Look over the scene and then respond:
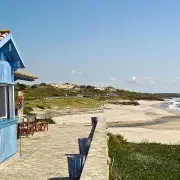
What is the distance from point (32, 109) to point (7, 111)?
84.5ft

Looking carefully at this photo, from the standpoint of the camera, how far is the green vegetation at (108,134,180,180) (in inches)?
396

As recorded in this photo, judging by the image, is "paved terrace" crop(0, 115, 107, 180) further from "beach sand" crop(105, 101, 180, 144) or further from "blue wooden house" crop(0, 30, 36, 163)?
"beach sand" crop(105, 101, 180, 144)

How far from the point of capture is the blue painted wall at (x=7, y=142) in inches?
350

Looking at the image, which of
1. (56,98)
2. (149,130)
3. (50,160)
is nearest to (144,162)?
(50,160)

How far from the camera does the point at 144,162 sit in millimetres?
12023

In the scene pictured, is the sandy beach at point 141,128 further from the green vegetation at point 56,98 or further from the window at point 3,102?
the window at point 3,102

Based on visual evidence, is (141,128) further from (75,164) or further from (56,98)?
(56,98)

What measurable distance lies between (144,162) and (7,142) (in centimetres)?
474

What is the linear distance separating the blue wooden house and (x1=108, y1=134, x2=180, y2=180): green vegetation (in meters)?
2.64

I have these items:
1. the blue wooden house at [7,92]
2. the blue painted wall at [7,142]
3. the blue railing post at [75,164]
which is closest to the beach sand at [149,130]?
the blue painted wall at [7,142]

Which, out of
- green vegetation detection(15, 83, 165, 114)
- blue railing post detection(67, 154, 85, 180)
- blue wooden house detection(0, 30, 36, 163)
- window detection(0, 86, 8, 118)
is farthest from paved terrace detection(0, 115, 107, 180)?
green vegetation detection(15, 83, 165, 114)

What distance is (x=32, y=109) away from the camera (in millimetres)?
35344

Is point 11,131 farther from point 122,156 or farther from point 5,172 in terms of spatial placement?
point 122,156

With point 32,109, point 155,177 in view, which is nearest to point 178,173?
point 155,177
